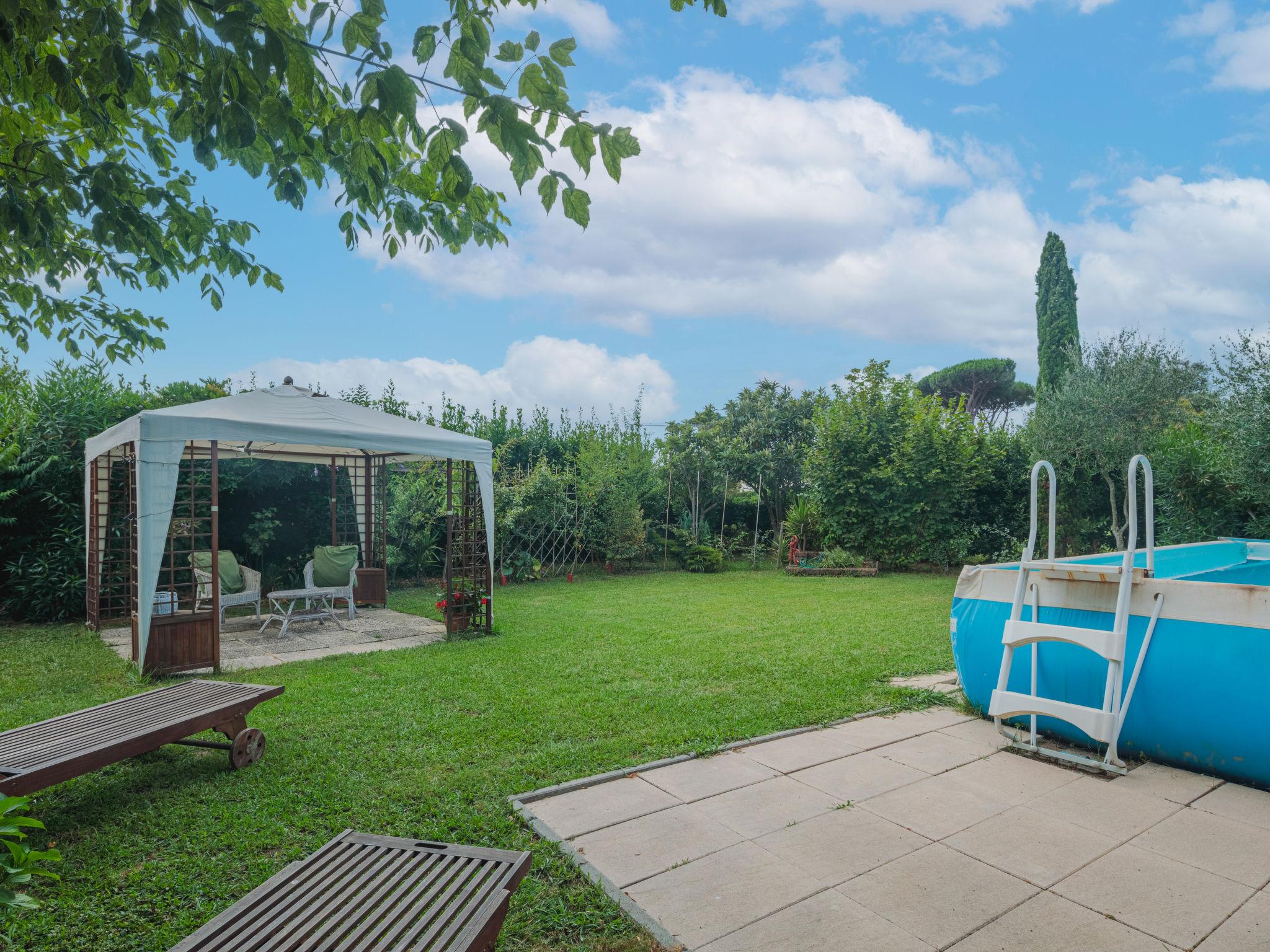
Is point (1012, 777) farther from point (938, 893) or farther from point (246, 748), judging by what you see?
point (246, 748)

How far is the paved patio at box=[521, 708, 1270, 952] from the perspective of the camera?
220cm

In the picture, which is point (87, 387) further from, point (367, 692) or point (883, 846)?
point (883, 846)

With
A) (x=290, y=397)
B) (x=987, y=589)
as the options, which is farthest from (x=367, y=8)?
(x=290, y=397)

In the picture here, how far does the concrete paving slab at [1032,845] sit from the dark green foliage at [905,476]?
423 inches

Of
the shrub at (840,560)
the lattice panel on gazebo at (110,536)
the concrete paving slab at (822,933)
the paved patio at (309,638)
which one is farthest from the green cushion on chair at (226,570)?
the shrub at (840,560)

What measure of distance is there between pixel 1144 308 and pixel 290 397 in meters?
12.6

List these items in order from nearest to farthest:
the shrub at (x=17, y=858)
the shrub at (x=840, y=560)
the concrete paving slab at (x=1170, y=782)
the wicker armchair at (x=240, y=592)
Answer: the shrub at (x=17, y=858) → the concrete paving slab at (x=1170, y=782) → the wicker armchair at (x=240, y=592) → the shrub at (x=840, y=560)

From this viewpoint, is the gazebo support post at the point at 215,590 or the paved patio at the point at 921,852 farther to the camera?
the gazebo support post at the point at 215,590

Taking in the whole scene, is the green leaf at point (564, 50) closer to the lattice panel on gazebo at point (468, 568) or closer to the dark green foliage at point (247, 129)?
the dark green foliage at point (247, 129)

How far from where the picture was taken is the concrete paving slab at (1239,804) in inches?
118

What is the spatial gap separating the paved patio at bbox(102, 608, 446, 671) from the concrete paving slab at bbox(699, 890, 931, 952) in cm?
512

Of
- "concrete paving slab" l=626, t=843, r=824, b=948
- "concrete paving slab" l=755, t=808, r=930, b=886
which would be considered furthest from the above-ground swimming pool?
"concrete paving slab" l=626, t=843, r=824, b=948

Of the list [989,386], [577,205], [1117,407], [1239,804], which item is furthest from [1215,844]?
[989,386]

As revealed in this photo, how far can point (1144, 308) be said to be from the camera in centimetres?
1148
